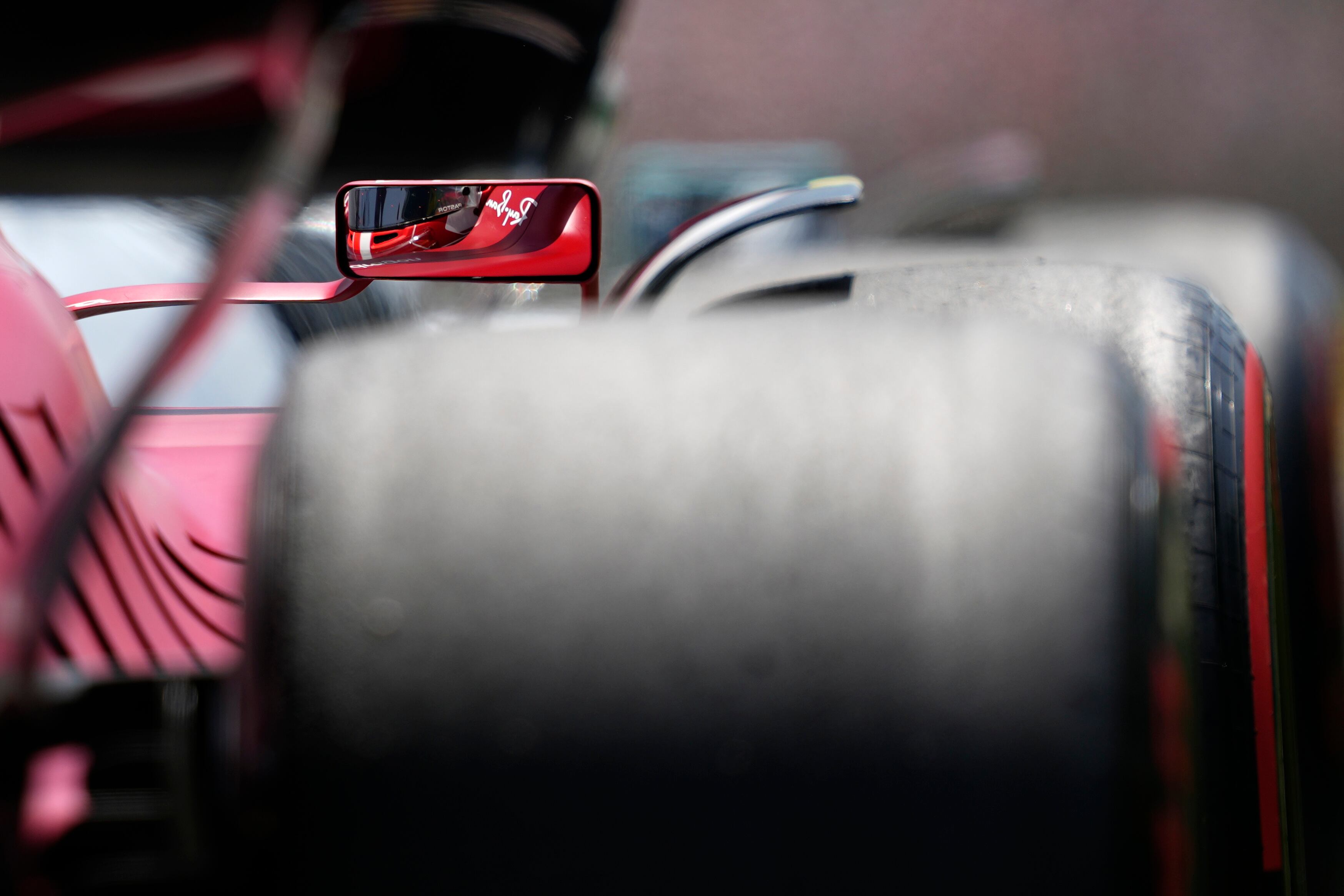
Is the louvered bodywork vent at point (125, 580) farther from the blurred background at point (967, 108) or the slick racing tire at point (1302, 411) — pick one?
the blurred background at point (967, 108)

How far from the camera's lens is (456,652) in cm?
46

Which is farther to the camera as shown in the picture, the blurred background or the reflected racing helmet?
the blurred background

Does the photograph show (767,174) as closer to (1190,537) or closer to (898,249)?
(898,249)

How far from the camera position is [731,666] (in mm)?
462

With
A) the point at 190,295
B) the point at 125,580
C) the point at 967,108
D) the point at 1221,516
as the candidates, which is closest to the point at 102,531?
the point at 125,580

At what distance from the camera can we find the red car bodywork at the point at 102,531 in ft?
1.95

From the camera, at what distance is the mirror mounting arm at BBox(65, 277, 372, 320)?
0.75m

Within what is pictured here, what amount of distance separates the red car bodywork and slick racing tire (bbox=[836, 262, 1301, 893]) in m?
0.43

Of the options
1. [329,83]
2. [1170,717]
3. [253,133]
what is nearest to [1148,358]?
[1170,717]

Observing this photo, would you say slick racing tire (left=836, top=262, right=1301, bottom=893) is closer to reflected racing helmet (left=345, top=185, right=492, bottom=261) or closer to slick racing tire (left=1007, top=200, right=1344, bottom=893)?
slick racing tire (left=1007, top=200, right=1344, bottom=893)

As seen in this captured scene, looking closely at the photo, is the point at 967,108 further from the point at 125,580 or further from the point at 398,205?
the point at 125,580

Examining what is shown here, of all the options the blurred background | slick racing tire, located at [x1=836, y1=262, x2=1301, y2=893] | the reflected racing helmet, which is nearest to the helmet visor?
the reflected racing helmet

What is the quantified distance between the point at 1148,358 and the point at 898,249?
0.54 meters

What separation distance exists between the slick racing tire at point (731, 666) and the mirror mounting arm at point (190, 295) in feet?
1.07
